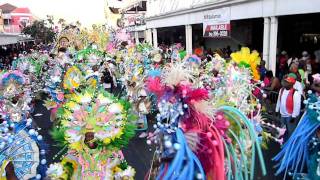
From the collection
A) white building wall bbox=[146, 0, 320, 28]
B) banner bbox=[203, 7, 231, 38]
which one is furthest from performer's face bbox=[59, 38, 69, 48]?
banner bbox=[203, 7, 231, 38]

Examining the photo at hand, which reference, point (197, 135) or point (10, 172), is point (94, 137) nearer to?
point (10, 172)

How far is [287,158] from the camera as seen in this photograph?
4.92 m

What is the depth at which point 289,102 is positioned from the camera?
20.0 ft

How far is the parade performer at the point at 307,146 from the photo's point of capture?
15.2ft

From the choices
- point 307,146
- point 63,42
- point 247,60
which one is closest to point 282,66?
point 247,60

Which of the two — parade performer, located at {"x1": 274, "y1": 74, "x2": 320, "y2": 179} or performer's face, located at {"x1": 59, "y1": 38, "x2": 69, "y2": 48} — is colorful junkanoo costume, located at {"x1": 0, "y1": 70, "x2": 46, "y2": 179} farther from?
performer's face, located at {"x1": 59, "y1": 38, "x2": 69, "y2": 48}

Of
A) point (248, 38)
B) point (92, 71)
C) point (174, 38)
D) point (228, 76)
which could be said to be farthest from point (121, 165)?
point (174, 38)

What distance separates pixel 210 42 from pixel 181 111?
2068 cm

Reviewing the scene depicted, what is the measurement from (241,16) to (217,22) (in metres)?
1.79

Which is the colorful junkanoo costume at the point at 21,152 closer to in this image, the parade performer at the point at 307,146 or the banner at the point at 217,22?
the parade performer at the point at 307,146

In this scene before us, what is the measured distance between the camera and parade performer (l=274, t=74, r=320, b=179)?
462 cm

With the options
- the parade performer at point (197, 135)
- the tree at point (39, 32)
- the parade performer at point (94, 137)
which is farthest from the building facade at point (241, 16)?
the tree at point (39, 32)

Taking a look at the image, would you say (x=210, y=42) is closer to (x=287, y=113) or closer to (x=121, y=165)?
(x=287, y=113)

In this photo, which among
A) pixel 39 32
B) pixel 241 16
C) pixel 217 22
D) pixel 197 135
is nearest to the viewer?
pixel 197 135
